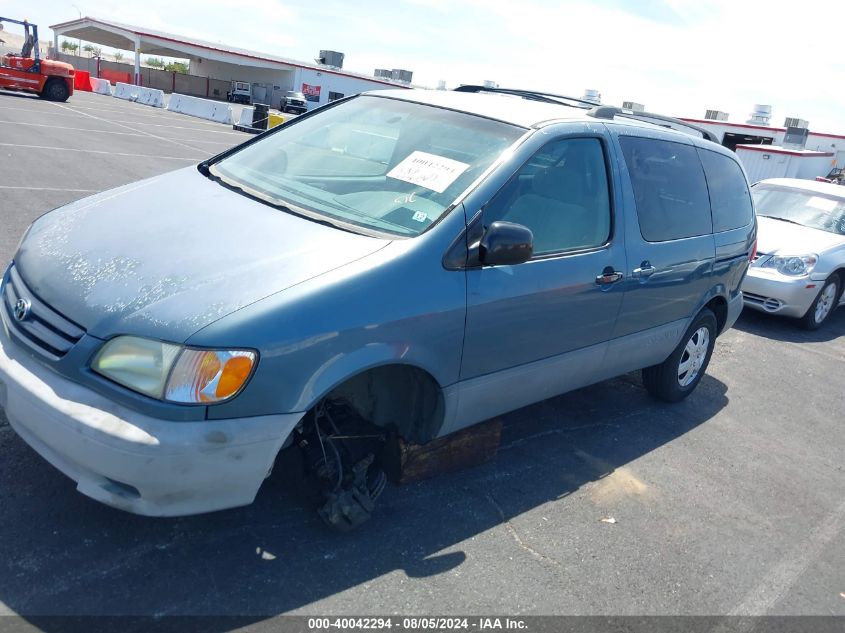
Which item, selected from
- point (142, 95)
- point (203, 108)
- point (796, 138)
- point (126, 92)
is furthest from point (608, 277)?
point (126, 92)

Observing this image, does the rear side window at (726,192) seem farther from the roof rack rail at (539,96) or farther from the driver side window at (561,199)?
the driver side window at (561,199)

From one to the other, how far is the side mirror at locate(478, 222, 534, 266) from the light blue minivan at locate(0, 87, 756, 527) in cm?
1

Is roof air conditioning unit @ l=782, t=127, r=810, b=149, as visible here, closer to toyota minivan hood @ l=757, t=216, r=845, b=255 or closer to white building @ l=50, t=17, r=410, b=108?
toyota minivan hood @ l=757, t=216, r=845, b=255

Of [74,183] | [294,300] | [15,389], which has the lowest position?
[74,183]

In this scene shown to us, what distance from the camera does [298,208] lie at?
340cm

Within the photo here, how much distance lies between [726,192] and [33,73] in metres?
27.8

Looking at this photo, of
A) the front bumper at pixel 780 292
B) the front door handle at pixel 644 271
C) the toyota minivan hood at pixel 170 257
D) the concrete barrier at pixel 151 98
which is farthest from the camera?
the concrete barrier at pixel 151 98

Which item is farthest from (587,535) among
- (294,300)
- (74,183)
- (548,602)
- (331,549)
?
(74,183)

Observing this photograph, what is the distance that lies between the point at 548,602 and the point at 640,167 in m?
2.63

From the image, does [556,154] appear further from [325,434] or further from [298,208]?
[325,434]

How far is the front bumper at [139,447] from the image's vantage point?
2479 millimetres

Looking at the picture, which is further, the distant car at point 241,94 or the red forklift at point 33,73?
the distant car at point 241,94

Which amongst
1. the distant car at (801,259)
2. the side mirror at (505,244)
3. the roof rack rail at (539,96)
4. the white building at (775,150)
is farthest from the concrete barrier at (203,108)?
the side mirror at (505,244)

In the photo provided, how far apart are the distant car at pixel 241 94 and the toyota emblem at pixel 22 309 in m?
55.8
